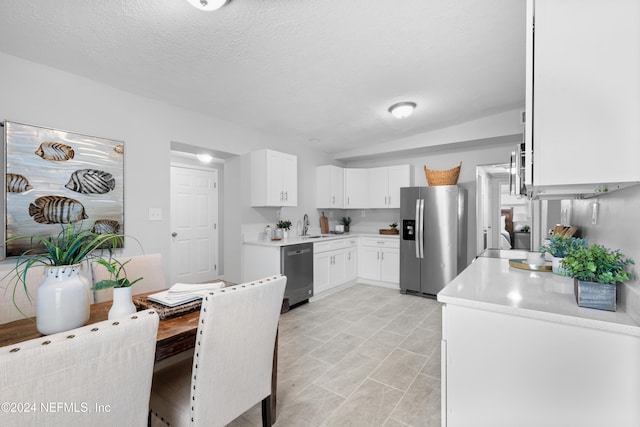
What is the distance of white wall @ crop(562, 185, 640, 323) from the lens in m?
1.15

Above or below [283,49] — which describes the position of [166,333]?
below

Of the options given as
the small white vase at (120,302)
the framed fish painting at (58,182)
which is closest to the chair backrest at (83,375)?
the small white vase at (120,302)

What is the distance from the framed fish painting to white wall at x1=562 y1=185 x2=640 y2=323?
2924mm

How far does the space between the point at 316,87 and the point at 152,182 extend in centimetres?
195

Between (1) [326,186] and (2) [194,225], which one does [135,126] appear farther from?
(1) [326,186]

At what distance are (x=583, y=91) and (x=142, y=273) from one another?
8.62 feet

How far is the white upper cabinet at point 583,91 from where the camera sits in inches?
42.1

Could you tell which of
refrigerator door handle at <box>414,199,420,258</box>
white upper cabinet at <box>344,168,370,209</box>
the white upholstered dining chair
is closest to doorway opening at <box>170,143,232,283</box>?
white upper cabinet at <box>344,168,370,209</box>

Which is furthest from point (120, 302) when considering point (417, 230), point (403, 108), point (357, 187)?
point (357, 187)

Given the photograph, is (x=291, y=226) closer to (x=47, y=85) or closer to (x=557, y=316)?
(x=47, y=85)

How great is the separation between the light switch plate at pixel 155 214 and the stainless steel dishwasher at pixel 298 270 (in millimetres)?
1397

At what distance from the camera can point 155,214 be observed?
2965 mm

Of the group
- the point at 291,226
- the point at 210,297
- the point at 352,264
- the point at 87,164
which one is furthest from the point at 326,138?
the point at 210,297

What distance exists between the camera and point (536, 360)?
1.23 metres
